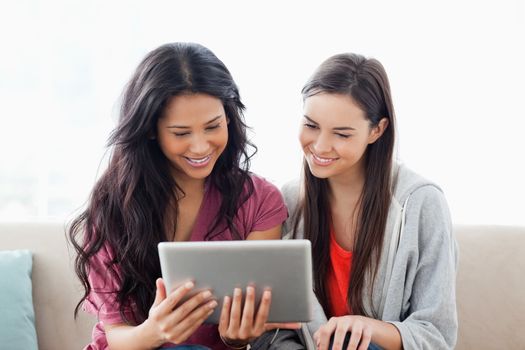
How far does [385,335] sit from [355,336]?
0.34 feet

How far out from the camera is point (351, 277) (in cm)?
171

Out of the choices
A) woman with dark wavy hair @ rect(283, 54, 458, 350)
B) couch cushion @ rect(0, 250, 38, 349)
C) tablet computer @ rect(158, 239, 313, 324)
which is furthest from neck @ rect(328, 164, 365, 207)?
couch cushion @ rect(0, 250, 38, 349)

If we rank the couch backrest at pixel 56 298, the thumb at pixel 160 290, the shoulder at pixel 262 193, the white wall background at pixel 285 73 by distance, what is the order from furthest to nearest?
the white wall background at pixel 285 73
the couch backrest at pixel 56 298
the shoulder at pixel 262 193
the thumb at pixel 160 290

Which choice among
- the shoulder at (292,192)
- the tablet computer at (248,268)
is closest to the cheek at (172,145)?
the tablet computer at (248,268)

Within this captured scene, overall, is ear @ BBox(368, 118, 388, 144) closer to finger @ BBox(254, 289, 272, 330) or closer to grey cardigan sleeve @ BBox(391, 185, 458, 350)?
grey cardigan sleeve @ BBox(391, 185, 458, 350)

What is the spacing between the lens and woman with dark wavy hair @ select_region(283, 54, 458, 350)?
63.7 inches

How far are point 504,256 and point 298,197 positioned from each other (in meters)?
0.63

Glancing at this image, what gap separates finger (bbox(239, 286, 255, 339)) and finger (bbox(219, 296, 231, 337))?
32mm

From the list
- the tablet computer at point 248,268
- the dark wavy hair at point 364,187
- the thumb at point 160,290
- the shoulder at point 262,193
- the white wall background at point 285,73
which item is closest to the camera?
the tablet computer at point 248,268

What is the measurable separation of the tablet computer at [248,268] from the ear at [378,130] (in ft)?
1.54

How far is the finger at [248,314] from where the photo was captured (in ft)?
4.51

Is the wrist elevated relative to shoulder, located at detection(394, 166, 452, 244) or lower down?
lower down

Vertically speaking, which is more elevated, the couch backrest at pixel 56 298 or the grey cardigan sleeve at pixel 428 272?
the grey cardigan sleeve at pixel 428 272

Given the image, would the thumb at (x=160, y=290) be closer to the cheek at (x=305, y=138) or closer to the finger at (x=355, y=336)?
the finger at (x=355, y=336)
